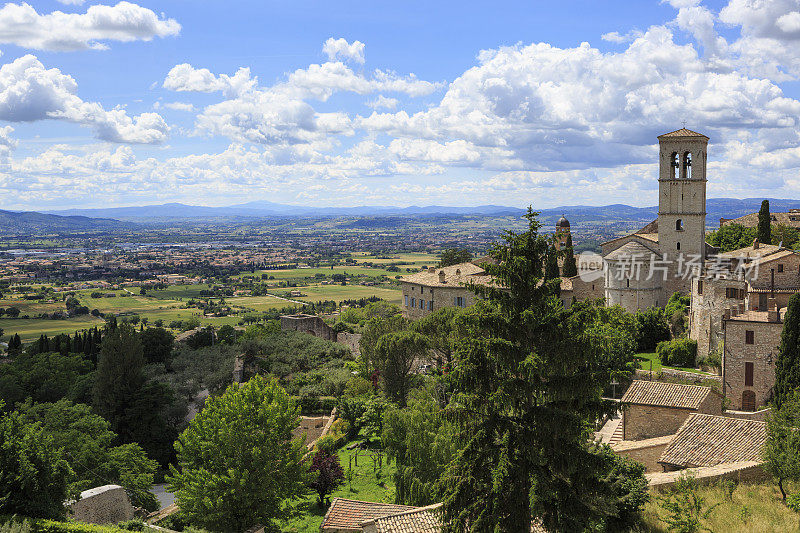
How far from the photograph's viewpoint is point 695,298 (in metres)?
43.0

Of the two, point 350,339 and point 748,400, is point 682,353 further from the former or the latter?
point 350,339

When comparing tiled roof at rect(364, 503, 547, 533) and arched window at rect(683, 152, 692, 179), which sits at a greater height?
arched window at rect(683, 152, 692, 179)

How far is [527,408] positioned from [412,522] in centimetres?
713

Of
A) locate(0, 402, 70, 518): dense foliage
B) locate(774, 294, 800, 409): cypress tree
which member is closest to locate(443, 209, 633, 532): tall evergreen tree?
locate(0, 402, 70, 518): dense foliage

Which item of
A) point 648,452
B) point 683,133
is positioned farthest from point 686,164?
point 648,452

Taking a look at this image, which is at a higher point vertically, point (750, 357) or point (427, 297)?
point (427, 297)

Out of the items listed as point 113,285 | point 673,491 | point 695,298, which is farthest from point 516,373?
point 113,285

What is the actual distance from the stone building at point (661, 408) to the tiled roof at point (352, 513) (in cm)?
1240

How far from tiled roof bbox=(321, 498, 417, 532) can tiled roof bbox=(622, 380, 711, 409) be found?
12733mm

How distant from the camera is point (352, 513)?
2280 centimetres

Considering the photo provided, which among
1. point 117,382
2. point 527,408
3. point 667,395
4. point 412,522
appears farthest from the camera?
point 117,382

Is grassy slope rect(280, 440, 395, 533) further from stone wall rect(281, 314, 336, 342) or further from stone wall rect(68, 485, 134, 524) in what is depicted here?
stone wall rect(281, 314, 336, 342)

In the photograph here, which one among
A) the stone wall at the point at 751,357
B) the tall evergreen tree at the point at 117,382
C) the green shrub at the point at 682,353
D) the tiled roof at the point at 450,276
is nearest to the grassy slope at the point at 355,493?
the tall evergreen tree at the point at 117,382

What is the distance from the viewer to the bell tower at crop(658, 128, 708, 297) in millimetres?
53500
